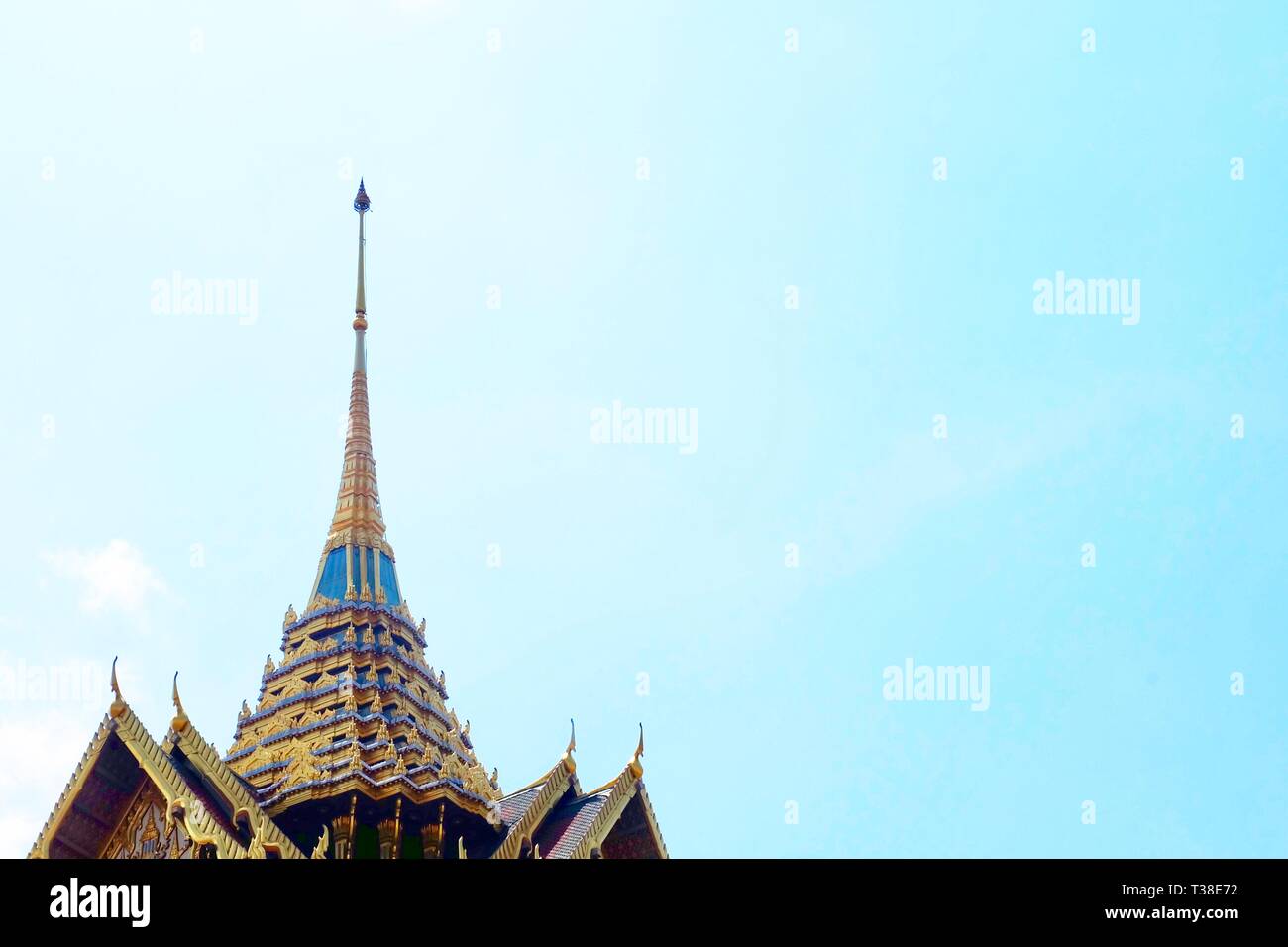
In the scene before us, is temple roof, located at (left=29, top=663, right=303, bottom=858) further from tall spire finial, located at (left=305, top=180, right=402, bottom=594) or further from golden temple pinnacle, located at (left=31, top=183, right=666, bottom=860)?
tall spire finial, located at (left=305, top=180, right=402, bottom=594)

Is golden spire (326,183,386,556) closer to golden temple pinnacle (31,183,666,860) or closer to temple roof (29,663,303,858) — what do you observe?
golden temple pinnacle (31,183,666,860)

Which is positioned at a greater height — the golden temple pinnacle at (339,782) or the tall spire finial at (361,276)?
the tall spire finial at (361,276)

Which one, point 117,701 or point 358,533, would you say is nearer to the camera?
point 117,701

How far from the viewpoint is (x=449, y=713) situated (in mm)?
38250

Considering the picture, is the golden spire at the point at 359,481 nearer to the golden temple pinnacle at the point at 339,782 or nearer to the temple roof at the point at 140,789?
the golden temple pinnacle at the point at 339,782

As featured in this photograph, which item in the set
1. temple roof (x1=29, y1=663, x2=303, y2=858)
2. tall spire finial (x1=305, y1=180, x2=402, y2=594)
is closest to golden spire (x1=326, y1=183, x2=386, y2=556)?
tall spire finial (x1=305, y1=180, x2=402, y2=594)

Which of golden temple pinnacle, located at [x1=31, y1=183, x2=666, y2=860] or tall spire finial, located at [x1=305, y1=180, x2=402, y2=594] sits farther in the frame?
tall spire finial, located at [x1=305, y1=180, x2=402, y2=594]

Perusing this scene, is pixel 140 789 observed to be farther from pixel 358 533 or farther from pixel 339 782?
pixel 358 533

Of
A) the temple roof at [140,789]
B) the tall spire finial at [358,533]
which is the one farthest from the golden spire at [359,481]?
the temple roof at [140,789]

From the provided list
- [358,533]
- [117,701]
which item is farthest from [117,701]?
[358,533]

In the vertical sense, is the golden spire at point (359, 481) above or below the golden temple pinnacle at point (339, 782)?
above

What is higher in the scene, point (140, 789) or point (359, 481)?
point (359, 481)

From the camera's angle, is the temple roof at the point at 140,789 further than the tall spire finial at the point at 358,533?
No

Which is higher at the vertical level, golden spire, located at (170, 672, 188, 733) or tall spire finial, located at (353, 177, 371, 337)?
tall spire finial, located at (353, 177, 371, 337)
